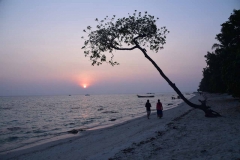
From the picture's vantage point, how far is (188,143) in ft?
29.7

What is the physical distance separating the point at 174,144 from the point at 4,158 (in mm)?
11111

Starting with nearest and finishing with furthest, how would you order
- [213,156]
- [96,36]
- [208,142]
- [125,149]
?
[213,156]
[208,142]
[125,149]
[96,36]

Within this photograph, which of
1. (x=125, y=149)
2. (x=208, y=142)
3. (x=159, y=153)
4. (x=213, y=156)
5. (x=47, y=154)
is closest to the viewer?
(x=213, y=156)

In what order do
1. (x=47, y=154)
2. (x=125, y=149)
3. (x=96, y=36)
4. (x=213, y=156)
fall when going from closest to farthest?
(x=213, y=156), (x=125, y=149), (x=47, y=154), (x=96, y=36)

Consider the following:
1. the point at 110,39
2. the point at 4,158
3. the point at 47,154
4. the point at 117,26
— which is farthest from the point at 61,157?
the point at 117,26

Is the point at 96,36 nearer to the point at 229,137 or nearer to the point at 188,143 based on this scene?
the point at 188,143

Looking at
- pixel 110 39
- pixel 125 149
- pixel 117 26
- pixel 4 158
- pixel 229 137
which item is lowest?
pixel 4 158

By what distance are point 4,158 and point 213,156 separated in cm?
1272

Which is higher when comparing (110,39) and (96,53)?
(110,39)

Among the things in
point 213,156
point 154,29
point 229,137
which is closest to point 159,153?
point 213,156

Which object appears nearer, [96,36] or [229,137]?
[229,137]

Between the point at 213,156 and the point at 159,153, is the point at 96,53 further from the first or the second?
the point at 213,156

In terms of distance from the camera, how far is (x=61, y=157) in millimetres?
11266

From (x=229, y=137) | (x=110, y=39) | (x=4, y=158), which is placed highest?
(x=110, y=39)
